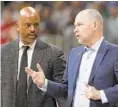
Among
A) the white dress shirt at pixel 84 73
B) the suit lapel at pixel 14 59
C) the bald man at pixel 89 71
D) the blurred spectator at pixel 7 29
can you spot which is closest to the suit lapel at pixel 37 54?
the suit lapel at pixel 14 59

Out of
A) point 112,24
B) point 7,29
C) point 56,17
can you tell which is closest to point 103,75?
point 112,24

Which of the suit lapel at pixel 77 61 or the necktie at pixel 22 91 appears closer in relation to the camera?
the suit lapel at pixel 77 61

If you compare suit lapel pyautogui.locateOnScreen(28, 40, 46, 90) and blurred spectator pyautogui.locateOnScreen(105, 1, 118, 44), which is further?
blurred spectator pyautogui.locateOnScreen(105, 1, 118, 44)

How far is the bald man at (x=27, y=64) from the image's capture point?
8.22 ft

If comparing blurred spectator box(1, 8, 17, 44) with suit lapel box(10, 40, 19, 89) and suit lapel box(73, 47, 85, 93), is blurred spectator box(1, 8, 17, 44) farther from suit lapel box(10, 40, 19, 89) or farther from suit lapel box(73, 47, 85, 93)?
suit lapel box(73, 47, 85, 93)

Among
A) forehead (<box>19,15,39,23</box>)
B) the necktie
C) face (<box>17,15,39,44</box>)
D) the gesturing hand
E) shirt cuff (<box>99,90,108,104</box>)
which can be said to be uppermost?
forehead (<box>19,15,39,23</box>)

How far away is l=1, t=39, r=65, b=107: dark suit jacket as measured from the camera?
2508 millimetres

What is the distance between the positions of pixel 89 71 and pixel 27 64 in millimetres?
501

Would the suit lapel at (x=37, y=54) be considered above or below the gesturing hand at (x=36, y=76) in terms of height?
above

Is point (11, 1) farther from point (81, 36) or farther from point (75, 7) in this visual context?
point (81, 36)

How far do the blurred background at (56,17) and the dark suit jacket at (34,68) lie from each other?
1.81m

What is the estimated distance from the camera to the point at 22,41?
257 centimetres

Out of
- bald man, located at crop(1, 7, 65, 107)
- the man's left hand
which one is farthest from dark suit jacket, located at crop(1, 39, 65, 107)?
the man's left hand

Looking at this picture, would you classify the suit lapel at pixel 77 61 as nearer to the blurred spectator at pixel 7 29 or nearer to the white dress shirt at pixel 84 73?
the white dress shirt at pixel 84 73
